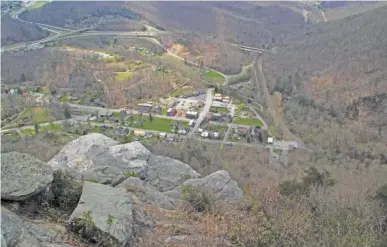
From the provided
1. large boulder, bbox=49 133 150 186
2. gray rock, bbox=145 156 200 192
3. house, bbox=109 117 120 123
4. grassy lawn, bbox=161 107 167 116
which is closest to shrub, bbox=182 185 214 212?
large boulder, bbox=49 133 150 186

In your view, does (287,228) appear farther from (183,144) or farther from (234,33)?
(234,33)

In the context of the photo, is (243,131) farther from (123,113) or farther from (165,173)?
(165,173)

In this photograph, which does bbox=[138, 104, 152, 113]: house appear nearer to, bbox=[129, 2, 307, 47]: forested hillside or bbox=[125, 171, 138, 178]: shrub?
bbox=[125, 171, 138, 178]: shrub

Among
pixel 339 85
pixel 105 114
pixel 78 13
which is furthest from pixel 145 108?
pixel 78 13

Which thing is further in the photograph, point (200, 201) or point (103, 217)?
point (200, 201)

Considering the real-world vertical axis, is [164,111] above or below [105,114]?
above

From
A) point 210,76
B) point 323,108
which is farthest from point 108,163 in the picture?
point 210,76
